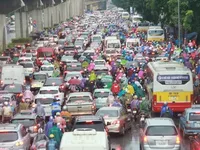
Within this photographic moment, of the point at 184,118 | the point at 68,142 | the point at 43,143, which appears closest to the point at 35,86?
the point at 184,118

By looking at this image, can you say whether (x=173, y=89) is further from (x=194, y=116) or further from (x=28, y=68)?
(x=28, y=68)

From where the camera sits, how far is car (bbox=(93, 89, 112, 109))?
112ft

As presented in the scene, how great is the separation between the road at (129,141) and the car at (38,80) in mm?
13205

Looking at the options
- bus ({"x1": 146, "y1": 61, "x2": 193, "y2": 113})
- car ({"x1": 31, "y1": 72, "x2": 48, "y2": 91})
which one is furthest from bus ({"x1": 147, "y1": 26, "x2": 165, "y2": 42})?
bus ({"x1": 146, "y1": 61, "x2": 193, "y2": 113})

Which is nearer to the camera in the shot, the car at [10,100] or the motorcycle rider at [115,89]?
the car at [10,100]

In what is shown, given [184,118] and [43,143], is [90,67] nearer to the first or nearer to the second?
[184,118]

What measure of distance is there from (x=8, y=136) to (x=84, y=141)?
4045mm

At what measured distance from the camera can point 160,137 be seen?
22.7 meters

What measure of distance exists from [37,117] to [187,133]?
5.84 metres

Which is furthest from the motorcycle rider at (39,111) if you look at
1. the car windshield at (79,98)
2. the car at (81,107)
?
the car windshield at (79,98)

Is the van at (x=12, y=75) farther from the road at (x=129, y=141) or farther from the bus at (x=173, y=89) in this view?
the road at (x=129, y=141)

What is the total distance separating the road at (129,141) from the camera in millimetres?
26706

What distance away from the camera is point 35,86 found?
42719 millimetres

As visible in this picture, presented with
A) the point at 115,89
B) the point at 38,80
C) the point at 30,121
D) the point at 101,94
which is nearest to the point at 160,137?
the point at 30,121
